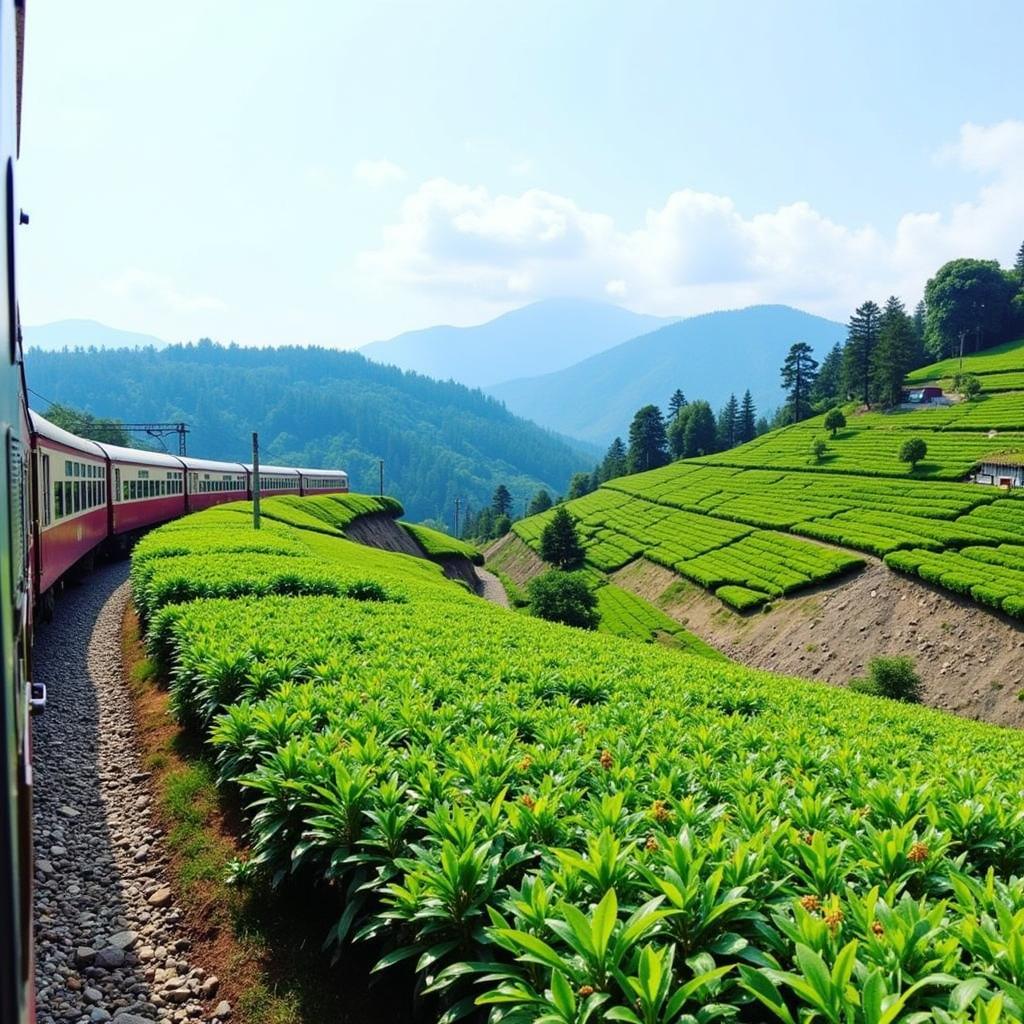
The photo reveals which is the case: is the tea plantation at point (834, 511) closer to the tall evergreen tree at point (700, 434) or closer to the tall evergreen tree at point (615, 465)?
the tall evergreen tree at point (700, 434)

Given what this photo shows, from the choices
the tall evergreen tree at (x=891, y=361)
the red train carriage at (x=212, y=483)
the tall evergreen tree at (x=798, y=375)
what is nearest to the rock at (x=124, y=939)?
the red train carriage at (x=212, y=483)

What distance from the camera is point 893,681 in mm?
26812

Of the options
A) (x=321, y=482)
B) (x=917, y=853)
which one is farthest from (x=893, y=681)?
(x=321, y=482)

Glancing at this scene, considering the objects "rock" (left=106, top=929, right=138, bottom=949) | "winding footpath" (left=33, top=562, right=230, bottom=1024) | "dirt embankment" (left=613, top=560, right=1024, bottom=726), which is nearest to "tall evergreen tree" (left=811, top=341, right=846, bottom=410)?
"dirt embankment" (left=613, top=560, right=1024, bottom=726)

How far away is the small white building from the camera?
43.8m

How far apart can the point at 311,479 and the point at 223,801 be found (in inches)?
1814

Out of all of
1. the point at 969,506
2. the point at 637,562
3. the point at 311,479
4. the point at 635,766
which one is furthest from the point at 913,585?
the point at 311,479

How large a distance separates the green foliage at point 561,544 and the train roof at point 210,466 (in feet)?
84.8

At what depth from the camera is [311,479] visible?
5075cm

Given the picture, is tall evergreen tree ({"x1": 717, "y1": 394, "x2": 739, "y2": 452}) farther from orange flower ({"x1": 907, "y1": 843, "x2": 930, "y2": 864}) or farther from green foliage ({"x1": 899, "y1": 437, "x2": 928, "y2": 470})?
orange flower ({"x1": 907, "y1": 843, "x2": 930, "y2": 864})

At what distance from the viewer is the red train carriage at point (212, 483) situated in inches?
1266

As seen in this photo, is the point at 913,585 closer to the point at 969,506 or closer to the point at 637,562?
the point at 969,506

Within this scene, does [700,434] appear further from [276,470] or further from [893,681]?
[893,681]

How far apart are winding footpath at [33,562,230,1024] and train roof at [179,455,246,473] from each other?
23.8 metres
